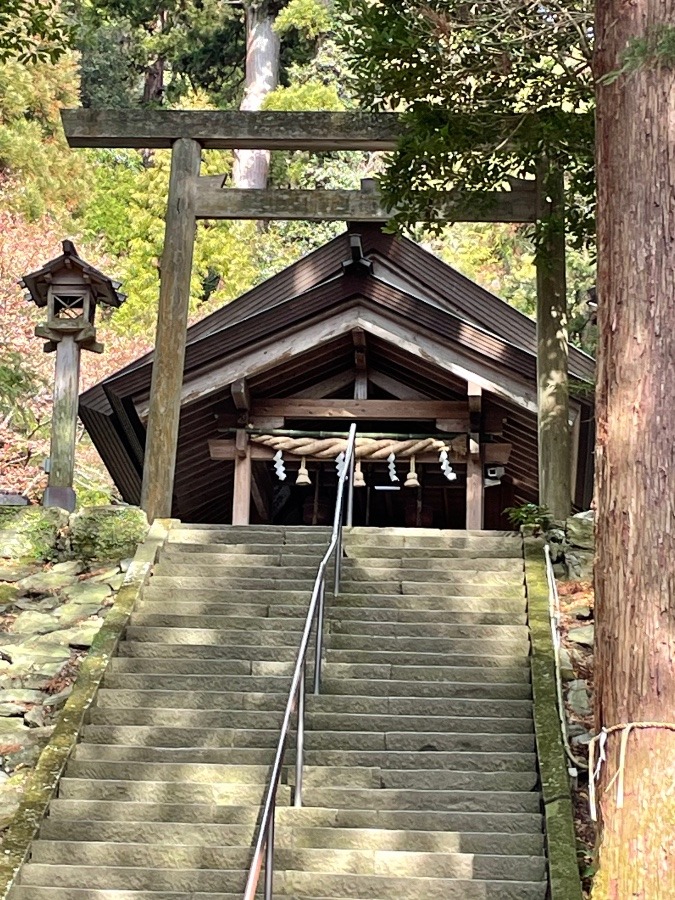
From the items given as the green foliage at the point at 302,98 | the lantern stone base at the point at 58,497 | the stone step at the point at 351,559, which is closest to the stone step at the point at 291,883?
the stone step at the point at 351,559

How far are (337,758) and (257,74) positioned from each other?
80.3ft

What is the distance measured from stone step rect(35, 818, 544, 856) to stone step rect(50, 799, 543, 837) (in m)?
0.07

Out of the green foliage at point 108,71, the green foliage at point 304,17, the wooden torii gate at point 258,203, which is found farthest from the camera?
the green foliage at point 108,71

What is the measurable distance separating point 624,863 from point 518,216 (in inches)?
288

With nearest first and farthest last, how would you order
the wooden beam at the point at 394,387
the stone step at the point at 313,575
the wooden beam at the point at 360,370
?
the stone step at the point at 313,575 < the wooden beam at the point at 360,370 < the wooden beam at the point at 394,387

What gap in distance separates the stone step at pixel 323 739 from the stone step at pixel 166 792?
0.40 m

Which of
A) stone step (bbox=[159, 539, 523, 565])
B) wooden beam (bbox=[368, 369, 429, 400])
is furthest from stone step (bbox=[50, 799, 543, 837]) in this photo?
wooden beam (bbox=[368, 369, 429, 400])

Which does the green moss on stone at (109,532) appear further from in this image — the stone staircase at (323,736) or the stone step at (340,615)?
the stone step at (340,615)

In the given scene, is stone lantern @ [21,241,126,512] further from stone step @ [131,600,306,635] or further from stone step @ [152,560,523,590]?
stone step @ [131,600,306,635]

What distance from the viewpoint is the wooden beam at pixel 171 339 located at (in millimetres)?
10148

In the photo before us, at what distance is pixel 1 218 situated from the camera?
71.4ft

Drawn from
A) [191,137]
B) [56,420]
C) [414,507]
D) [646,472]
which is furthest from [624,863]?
[414,507]

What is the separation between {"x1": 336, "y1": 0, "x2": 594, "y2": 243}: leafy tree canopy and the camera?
8.93 metres

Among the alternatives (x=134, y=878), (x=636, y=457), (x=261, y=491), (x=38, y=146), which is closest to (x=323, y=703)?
(x=134, y=878)
